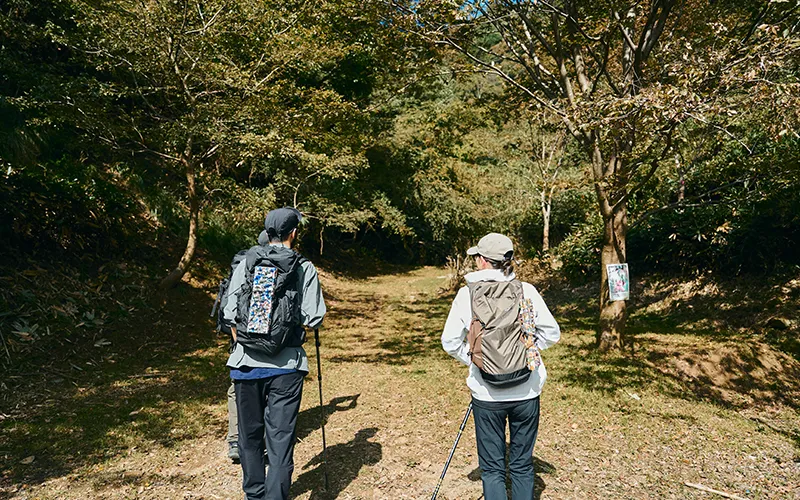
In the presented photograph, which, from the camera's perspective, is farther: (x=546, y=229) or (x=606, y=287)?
(x=546, y=229)

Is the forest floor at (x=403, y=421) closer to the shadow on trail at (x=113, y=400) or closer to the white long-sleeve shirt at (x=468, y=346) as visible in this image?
the shadow on trail at (x=113, y=400)

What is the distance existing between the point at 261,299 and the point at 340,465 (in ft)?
6.64

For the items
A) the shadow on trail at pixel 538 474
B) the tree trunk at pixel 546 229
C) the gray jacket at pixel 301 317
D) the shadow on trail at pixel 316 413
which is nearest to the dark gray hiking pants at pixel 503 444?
the shadow on trail at pixel 538 474

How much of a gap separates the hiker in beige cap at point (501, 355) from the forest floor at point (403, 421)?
1090 mm

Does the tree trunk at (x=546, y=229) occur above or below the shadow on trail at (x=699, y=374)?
above

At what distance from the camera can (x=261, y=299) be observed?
299 cm

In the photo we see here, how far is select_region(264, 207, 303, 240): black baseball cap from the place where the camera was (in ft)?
10.3

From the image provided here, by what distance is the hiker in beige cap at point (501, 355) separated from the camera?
2752 mm

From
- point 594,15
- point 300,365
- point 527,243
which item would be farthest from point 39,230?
point 527,243

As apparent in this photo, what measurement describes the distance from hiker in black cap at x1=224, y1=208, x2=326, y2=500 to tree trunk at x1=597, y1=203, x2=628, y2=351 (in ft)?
18.3

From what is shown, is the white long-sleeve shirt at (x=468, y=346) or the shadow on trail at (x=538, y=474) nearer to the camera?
the white long-sleeve shirt at (x=468, y=346)

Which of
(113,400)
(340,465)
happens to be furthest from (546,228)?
(113,400)

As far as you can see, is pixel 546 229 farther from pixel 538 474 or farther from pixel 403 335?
pixel 538 474

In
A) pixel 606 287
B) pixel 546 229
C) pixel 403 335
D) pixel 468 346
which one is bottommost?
pixel 403 335
